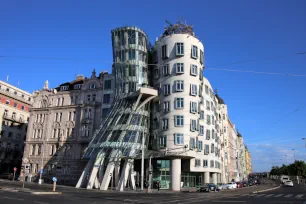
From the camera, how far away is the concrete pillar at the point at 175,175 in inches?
1950

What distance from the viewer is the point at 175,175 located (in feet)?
164

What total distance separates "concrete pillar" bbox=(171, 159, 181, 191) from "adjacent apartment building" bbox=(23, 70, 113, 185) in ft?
65.8

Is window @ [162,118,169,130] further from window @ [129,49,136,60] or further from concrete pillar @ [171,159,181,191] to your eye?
window @ [129,49,136,60]

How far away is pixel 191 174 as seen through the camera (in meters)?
58.8

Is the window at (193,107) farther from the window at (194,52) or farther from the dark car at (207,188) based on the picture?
the dark car at (207,188)

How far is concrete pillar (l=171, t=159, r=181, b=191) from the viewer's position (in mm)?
49531

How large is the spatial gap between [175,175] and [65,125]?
3118 cm

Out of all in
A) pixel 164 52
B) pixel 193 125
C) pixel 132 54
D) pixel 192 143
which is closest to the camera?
pixel 192 143

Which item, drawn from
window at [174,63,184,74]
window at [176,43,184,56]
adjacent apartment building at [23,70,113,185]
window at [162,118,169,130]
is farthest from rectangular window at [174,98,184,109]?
adjacent apartment building at [23,70,113,185]

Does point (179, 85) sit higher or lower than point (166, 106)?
higher

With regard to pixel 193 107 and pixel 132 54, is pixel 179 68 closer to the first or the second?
pixel 193 107

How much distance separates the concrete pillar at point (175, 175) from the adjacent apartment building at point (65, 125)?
65.8ft

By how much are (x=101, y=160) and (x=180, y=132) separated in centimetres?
1481

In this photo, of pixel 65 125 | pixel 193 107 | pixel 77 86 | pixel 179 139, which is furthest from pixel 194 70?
pixel 65 125
